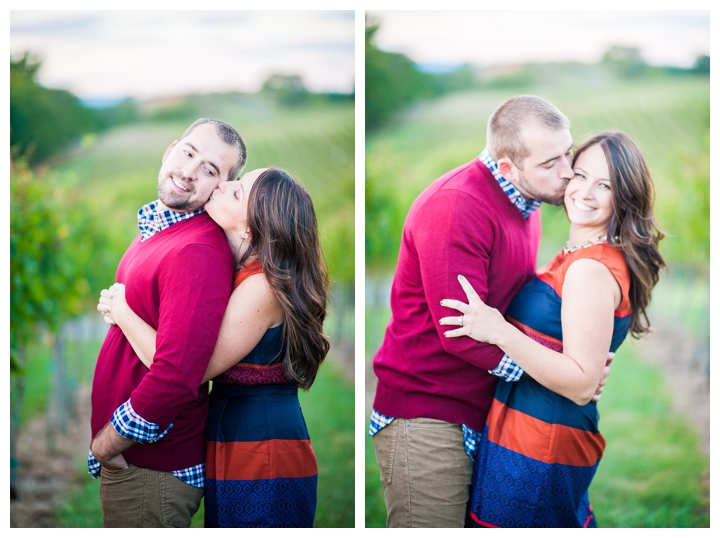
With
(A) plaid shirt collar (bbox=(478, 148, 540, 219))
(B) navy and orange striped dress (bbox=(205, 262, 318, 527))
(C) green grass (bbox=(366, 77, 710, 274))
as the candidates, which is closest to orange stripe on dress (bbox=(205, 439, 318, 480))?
(B) navy and orange striped dress (bbox=(205, 262, 318, 527))

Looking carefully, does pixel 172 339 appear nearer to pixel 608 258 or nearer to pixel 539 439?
pixel 539 439

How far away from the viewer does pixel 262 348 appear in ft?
6.48

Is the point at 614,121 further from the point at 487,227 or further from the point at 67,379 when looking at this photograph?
the point at 67,379

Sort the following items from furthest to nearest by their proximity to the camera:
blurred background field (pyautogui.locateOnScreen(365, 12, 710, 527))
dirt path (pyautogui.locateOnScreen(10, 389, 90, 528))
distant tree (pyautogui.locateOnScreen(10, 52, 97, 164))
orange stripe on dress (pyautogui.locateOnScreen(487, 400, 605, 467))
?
1. blurred background field (pyautogui.locateOnScreen(365, 12, 710, 527))
2. dirt path (pyautogui.locateOnScreen(10, 389, 90, 528))
3. distant tree (pyautogui.locateOnScreen(10, 52, 97, 164))
4. orange stripe on dress (pyautogui.locateOnScreen(487, 400, 605, 467))

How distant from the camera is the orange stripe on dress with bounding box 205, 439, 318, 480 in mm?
2006

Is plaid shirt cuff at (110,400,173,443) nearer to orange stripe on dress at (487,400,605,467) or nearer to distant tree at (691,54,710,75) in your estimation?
orange stripe on dress at (487,400,605,467)

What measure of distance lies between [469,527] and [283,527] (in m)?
0.60

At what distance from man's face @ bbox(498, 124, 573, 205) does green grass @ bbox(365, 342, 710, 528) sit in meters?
1.93

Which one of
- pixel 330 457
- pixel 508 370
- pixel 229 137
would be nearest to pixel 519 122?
pixel 508 370

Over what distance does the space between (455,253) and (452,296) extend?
0.42 feet

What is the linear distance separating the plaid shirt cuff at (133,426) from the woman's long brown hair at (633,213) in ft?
4.72

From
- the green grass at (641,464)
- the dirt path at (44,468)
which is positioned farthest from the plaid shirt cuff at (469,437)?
the dirt path at (44,468)

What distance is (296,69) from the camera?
304 centimetres

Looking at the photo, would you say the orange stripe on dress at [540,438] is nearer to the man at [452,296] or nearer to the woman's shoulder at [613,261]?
the man at [452,296]
